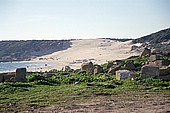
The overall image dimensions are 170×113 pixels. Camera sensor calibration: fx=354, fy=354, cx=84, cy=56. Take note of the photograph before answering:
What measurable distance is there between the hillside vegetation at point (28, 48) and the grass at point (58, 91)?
82.0 metres

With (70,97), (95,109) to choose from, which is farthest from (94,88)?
(95,109)

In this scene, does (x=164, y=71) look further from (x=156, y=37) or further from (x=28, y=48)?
(x=28, y=48)

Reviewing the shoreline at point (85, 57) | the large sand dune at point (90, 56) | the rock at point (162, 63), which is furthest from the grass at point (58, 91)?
the large sand dune at point (90, 56)

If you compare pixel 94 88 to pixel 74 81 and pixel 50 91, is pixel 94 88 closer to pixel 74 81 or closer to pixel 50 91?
pixel 50 91

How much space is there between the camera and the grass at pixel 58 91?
44.7 feet

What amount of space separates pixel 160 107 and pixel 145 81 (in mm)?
6425

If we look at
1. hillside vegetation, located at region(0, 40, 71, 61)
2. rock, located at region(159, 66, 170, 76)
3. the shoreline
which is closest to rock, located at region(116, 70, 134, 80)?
rock, located at region(159, 66, 170, 76)

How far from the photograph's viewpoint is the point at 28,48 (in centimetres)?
11344

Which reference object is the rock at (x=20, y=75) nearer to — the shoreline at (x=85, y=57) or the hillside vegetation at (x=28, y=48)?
the shoreline at (x=85, y=57)

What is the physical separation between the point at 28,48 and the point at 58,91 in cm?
9839

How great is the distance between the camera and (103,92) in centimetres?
1614

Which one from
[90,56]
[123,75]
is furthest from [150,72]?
[90,56]

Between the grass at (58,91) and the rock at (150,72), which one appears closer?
the grass at (58,91)

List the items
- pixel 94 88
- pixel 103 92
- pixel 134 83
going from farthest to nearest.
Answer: pixel 134 83 < pixel 94 88 < pixel 103 92
